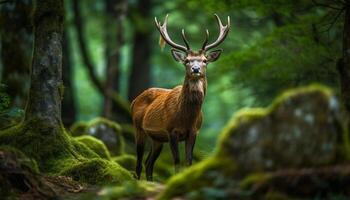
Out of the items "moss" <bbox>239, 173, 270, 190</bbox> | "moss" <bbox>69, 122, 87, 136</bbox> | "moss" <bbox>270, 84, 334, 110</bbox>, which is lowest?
"moss" <bbox>69, 122, 87, 136</bbox>

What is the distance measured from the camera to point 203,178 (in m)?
7.06

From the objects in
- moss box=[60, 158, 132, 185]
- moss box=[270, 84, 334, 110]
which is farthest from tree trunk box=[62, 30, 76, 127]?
moss box=[270, 84, 334, 110]

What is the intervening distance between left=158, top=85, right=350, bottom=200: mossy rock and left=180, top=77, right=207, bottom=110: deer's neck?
4341 mm

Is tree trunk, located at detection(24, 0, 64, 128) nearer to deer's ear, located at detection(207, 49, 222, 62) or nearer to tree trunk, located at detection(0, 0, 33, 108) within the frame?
deer's ear, located at detection(207, 49, 222, 62)

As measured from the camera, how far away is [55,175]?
9.82m

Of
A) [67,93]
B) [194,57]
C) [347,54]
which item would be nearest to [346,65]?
[347,54]

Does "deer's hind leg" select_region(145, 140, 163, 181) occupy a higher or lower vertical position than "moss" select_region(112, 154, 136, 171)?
higher

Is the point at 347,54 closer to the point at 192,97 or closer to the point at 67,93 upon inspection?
the point at 192,97

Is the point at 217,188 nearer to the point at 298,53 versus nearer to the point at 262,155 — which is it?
the point at 262,155

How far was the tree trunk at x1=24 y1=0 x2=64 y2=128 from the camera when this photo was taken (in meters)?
10.5

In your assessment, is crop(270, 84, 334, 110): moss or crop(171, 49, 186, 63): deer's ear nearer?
crop(270, 84, 334, 110): moss

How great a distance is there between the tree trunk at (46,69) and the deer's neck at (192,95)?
1983mm

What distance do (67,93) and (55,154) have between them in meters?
11.5

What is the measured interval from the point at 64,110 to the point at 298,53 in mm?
10205
